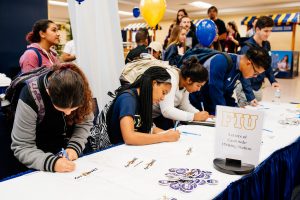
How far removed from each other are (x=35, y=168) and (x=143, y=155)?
0.47 m

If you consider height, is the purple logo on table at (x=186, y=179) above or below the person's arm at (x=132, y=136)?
below

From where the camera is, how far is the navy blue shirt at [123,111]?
59.5 inches

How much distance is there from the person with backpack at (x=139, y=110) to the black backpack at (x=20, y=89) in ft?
1.39

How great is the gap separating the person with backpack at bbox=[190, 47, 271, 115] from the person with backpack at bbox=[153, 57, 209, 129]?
0.27m

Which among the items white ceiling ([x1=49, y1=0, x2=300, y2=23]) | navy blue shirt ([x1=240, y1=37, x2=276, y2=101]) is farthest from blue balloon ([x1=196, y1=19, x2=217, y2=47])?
white ceiling ([x1=49, y1=0, x2=300, y2=23])

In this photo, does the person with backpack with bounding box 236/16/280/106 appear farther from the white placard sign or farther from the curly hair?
the curly hair

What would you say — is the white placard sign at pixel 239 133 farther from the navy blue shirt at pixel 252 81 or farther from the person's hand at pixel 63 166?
the navy blue shirt at pixel 252 81

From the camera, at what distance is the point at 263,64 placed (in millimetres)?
2180

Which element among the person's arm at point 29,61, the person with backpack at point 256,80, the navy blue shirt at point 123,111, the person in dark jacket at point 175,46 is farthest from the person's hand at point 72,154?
the person in dark jacket at point 175,46

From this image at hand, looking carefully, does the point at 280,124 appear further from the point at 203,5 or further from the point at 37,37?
the point at 203,5

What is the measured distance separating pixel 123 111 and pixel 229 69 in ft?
3.82

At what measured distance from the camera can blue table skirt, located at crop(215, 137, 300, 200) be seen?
115 cm

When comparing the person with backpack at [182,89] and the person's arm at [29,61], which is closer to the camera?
the person with backpack at [182,89]

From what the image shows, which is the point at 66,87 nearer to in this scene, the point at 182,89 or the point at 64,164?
the point at 64,164
